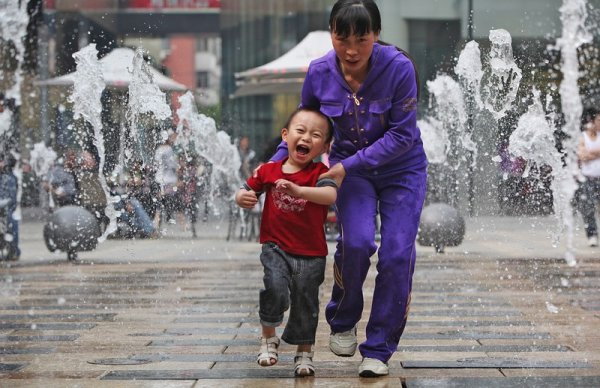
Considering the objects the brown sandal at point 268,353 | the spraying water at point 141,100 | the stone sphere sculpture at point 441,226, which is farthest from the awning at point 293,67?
the brown sandal at point 268,353

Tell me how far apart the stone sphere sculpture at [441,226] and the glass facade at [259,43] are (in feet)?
51.9

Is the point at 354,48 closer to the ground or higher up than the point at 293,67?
closer to the ground

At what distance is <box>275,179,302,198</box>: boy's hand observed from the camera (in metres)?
4.08

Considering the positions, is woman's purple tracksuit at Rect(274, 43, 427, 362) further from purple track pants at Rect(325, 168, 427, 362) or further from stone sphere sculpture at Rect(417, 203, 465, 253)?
stone sphere sculpture at Rect(417, 203, 465, 253)

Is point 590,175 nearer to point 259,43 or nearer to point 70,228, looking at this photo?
point 70,228

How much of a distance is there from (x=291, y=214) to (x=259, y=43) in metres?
24.5

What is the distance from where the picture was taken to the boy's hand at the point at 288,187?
13.4ft

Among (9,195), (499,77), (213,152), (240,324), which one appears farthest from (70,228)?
(213,152)

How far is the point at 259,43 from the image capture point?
28516mm

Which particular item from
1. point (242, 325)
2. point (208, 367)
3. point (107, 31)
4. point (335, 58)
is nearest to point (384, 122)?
point (335, 58)

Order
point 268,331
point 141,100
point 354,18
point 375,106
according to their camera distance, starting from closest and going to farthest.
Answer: point 354,18
point 375,106
point 268,331
point 141,100

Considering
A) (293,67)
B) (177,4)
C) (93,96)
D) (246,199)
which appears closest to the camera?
(246,199)

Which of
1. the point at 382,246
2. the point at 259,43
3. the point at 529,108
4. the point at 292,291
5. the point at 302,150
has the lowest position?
the point at 292,291

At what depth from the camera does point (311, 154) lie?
4.27 m
